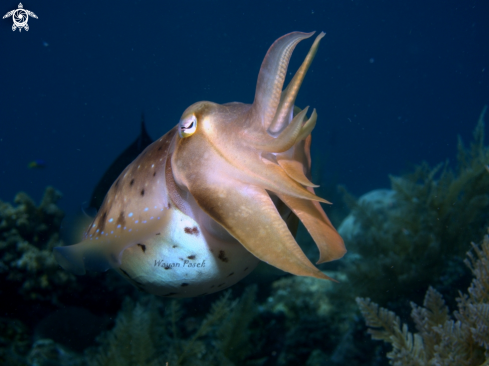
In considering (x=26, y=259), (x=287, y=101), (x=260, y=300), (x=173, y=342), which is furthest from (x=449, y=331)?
(x=26, y=259)

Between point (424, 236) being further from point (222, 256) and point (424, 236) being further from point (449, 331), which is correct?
point (222, 256)

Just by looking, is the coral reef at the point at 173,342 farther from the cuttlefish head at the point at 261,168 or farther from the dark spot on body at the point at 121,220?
the cuttlefish head at the point at 261,168

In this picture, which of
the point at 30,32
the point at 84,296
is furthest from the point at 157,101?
the point at 84,296

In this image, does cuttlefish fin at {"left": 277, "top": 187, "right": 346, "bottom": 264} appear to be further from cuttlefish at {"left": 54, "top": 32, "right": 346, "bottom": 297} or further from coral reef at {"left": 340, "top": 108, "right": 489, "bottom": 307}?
coral reef at {"left": 340, "top": 108, "right": 489, "bottom": 307}

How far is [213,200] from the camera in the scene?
43.4 inches

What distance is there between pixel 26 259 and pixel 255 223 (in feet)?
16.1

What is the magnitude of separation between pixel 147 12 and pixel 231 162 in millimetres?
75303

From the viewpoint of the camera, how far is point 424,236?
14.0ft

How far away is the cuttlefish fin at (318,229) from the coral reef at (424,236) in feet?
11.0

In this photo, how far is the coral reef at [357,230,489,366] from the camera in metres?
1.73

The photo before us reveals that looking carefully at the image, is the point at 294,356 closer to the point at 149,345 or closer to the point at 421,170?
the point at 149,345

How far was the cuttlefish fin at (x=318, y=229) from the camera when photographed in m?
1.12

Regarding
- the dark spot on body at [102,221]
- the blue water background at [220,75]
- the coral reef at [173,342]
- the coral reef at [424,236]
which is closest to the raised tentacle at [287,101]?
the dark spot on body at [102,221]

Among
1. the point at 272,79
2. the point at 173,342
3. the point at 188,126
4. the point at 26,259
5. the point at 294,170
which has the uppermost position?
the point at 272,79
